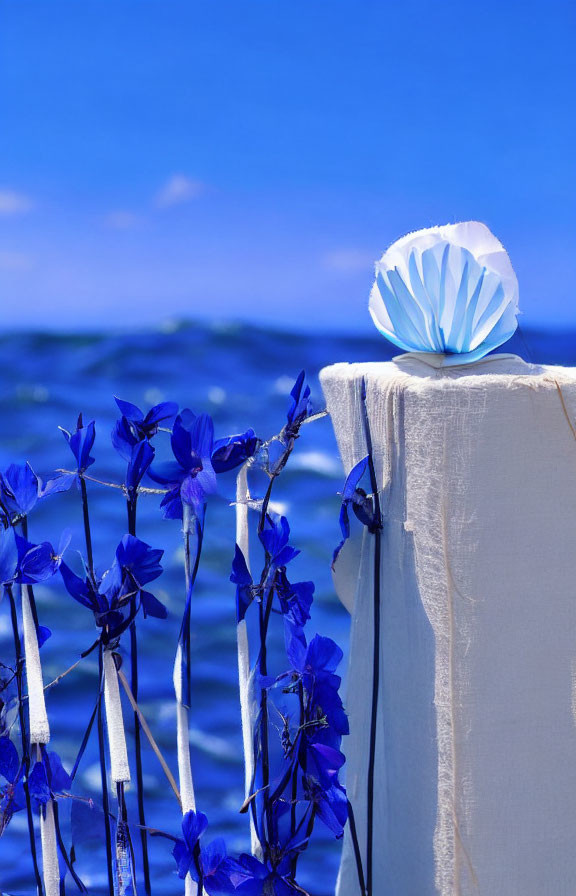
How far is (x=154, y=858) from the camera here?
1.78 m

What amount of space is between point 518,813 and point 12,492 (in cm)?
54

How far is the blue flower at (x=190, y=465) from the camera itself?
74cm

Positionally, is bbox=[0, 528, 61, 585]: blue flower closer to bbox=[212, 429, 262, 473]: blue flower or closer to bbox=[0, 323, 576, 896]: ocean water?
bbox=[0, 323, 576, 896]: ocean water

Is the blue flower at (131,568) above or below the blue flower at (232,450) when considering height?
below

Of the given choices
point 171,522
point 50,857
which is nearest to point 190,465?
point 50,857

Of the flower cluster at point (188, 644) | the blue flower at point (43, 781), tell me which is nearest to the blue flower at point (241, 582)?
the flower cluster at point (188, 644)

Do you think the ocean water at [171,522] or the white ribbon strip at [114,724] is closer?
the white ribbon strip at [114,724]

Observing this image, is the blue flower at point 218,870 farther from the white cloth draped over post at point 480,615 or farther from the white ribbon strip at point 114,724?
the white cloth draped over post at point 480,615

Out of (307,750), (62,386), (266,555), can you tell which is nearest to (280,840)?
(307,750)

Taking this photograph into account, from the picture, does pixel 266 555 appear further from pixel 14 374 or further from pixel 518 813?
pixel 14 374

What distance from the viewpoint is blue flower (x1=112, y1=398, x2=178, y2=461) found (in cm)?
77

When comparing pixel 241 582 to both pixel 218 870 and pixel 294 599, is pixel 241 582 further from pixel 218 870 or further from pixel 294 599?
pixel 218 870

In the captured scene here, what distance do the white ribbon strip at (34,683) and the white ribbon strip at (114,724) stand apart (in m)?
0.06

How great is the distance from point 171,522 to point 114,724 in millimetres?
2531
